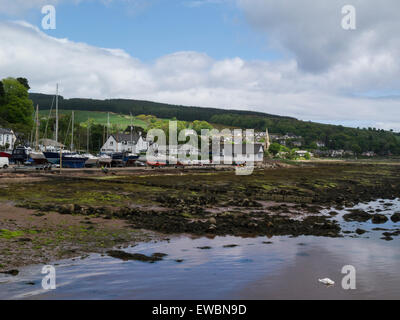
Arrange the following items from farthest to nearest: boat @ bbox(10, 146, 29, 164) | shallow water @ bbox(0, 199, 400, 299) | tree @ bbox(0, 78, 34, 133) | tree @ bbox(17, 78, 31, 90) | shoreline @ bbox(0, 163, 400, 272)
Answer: tree @ bbox(17, 78, 31, 90), tree @ bbox(0, 78, 34, 133), boat @ bbox(10, 146, 29, 164), shoreline @ bbox(0, 163, 400, 272), shallow water @ bbox(0, 199, 400, 299)

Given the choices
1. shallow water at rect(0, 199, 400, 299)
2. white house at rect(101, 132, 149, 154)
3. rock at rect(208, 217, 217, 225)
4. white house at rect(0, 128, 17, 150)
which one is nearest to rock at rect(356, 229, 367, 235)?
shallow water at rect(0, 199, 400, 299)

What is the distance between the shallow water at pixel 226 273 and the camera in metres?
9.75

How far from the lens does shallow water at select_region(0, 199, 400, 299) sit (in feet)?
32.0

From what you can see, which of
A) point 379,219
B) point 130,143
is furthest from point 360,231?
point 130,143

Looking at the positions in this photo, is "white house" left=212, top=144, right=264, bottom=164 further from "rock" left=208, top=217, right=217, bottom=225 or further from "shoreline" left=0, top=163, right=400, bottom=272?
"rock" left=208, top=217, right=217, bottom=225

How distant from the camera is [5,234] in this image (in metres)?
14.2

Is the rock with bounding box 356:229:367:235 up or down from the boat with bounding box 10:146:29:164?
down

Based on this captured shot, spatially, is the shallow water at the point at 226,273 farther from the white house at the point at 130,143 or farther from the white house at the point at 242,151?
the white house at the point at 130,143

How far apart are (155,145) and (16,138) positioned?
68789 millimetres

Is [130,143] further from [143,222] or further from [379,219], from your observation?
[143,222]

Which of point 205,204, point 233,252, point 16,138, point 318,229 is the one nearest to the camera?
point 233,252
